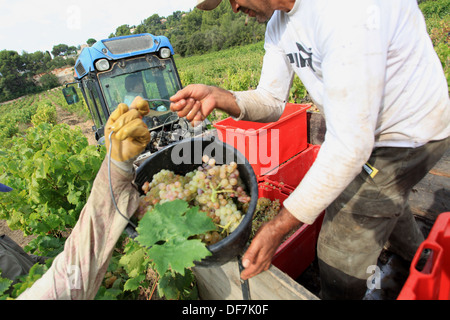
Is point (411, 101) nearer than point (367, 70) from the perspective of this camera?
No

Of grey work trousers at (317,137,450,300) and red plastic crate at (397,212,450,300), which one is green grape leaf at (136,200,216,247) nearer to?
red plastic crate at (397,212,450,300)

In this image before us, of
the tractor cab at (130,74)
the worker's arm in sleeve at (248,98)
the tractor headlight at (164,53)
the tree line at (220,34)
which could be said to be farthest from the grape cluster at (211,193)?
the tree line at (220,34)

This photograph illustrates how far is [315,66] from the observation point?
4.75 feet

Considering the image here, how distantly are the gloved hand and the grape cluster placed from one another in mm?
291

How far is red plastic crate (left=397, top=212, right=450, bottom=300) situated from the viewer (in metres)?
0.97

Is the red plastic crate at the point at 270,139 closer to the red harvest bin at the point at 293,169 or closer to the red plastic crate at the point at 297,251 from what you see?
the red harvest bin at the point at 293,169

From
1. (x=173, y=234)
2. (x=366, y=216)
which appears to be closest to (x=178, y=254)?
(x=173, y=234)

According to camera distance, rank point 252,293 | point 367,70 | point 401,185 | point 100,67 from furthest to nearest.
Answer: point 100,67 → point 401,185 → point 252,293 → point 367,70

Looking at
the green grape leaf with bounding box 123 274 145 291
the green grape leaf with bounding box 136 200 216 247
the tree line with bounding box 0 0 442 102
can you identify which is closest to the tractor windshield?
the green grape leaf with bounding box 123 274 145 291

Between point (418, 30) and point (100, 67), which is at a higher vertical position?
point (100, 67)

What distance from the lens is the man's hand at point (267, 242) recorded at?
1.26 metres
